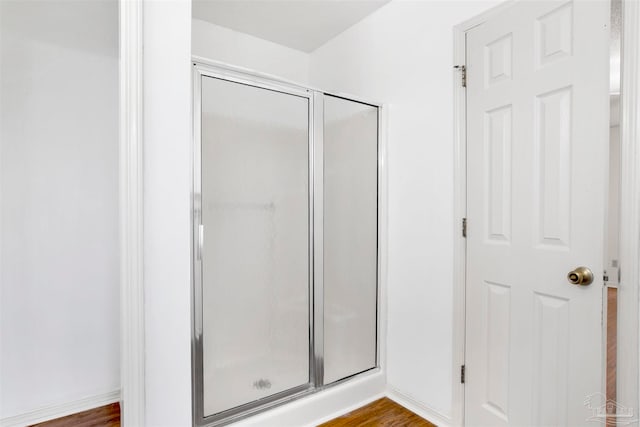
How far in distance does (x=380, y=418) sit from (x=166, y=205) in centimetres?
163

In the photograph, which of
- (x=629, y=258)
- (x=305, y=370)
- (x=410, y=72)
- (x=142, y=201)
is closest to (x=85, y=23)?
(x=142, y=201)

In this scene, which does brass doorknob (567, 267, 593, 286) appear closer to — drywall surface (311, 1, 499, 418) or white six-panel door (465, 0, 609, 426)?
white six-panel door (465, 0, 609, 426)

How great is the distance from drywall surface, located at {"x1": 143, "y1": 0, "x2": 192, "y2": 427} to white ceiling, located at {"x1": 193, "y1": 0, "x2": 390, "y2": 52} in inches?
44.4

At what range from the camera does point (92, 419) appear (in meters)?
2.03

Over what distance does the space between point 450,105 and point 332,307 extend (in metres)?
1.30

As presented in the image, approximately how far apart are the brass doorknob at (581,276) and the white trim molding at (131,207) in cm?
167

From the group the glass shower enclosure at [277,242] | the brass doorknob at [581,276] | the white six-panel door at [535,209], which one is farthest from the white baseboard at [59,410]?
the brass doorknob at [581,276]

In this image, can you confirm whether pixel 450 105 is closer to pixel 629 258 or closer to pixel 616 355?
pixel 629 258

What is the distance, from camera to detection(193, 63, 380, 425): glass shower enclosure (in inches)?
65.0

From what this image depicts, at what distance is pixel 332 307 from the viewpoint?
2.10 meters

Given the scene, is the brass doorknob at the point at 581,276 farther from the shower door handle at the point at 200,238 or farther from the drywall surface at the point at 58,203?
the drywall surface at the point at 58,203

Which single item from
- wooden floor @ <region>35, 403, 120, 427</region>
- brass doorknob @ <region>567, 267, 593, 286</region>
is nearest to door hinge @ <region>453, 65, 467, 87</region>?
brass doorknob @ <region>567, 267, 593, 286</region>

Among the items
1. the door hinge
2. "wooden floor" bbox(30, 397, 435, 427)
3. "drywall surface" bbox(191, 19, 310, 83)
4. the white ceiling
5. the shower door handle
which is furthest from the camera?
"drywall surface" bbox(191, 19, 310, 83)

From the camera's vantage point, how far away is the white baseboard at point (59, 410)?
1935 millimetres
